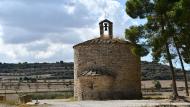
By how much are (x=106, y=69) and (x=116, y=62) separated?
112cm

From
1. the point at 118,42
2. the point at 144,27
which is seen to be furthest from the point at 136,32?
the point at 118,42

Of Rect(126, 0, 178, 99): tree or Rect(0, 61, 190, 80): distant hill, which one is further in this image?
Rect(0, 61, 190, 80): distant hill

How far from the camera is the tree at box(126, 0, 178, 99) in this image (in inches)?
1596

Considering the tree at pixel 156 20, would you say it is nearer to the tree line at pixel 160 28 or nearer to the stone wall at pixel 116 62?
the tree line at pixel 160 28

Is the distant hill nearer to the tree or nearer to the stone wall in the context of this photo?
the stone wall

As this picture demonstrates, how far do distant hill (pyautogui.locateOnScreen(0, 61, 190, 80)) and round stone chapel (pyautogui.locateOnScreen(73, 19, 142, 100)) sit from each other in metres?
41.2

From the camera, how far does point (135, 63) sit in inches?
1980

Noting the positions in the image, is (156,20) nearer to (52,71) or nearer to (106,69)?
(106,69)

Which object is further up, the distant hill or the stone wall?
the distant hill

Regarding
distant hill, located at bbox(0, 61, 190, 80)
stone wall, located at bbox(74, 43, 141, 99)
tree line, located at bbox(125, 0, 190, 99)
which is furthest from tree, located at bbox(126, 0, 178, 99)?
distant hill, located at bbox(0, 61, 190, 80)

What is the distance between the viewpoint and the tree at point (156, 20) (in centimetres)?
4053

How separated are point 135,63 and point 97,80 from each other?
454 centimetres

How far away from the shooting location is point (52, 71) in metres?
114

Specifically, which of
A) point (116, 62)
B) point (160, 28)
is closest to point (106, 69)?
point (116, 62)
